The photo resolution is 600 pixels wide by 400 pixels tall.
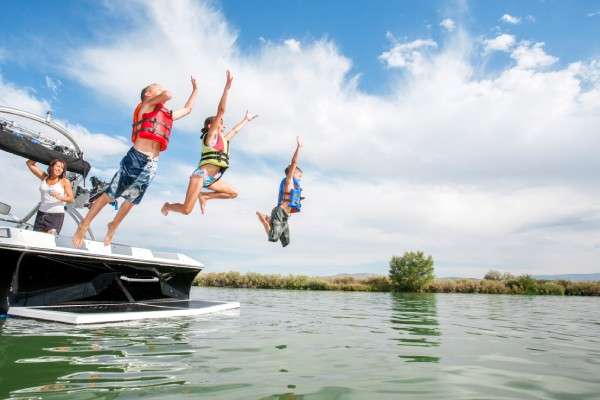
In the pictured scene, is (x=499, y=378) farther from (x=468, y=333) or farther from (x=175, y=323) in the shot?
(x=175, y=323)

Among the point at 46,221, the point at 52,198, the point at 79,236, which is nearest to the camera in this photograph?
the point at 79,236

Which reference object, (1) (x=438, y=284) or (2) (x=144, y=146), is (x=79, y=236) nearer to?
(2) (x=144, y=146)

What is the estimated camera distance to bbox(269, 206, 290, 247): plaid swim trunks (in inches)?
344

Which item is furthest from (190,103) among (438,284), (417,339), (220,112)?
(438,284)

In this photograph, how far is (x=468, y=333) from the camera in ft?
23.8

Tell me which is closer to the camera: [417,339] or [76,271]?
[417,339]

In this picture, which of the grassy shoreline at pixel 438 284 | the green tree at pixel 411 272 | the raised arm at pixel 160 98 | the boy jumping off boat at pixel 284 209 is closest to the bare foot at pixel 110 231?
the raised arm at pixel 160 98

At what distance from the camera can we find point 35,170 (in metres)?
8.38

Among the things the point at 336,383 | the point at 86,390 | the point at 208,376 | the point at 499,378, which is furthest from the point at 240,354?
the point at 499,378

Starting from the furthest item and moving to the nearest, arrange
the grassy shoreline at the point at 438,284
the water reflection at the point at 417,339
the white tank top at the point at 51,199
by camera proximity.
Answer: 1. the grassy shoreline at the point at 438,284
2. the white tank top at the point at 51,199
3. the water reflection at the point at 417,339

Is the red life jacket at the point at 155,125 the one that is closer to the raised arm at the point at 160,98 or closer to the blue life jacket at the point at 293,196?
the raised arm at the point at 160,98

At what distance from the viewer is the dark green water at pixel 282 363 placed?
3.29 metres

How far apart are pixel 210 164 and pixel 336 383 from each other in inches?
161

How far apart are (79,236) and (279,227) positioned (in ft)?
11.7
